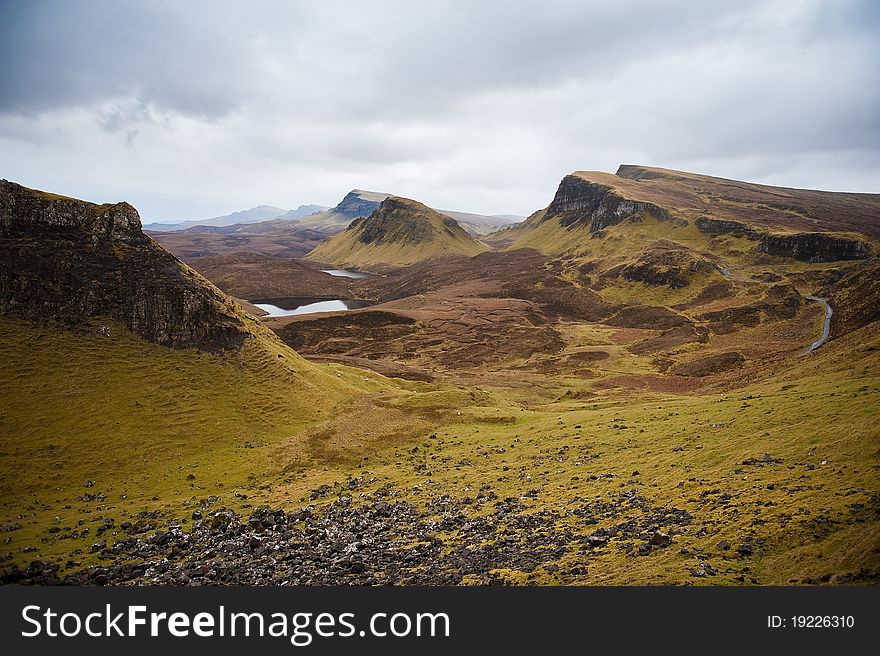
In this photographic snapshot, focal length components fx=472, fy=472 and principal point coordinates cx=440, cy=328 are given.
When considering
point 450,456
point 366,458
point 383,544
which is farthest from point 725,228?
point 383,544

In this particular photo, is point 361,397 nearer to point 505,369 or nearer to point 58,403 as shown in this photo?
point 58,403

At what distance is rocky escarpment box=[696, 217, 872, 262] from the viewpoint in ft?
469

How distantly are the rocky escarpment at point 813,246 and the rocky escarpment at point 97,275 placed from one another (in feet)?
558

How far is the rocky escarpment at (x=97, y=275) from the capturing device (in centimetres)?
4634

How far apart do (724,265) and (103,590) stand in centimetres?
18320

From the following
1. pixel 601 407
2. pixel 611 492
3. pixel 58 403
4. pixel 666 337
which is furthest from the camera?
pixel 666 337

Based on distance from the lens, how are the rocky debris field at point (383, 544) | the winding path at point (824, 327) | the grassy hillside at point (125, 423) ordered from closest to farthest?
the rocky debris field at point (383, 544) → the grassy hillside at point (125, 423) → the winding path at point (824, 327)

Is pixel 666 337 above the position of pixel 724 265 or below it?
below

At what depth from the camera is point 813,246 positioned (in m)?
150

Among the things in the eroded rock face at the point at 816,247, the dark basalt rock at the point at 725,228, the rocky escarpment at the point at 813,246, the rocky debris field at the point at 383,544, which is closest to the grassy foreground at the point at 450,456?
the rocky debris field at the point at 383,544

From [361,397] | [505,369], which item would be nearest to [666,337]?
[505,369]

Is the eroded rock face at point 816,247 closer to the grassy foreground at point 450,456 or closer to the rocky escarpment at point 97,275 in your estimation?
the grassy foreground at point 450,456

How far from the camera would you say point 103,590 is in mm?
17484

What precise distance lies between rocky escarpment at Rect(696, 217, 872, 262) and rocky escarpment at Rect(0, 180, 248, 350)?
558 ft
